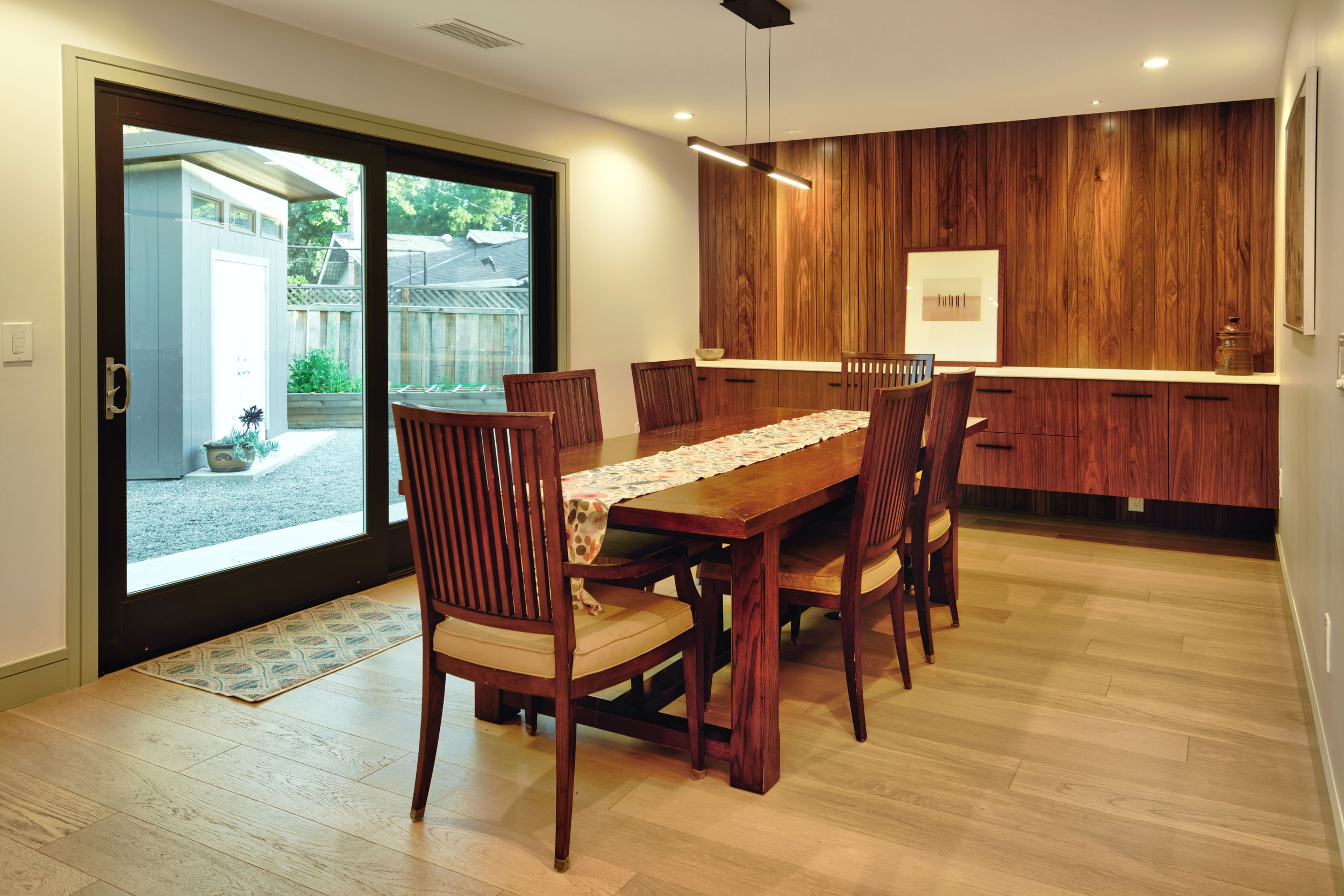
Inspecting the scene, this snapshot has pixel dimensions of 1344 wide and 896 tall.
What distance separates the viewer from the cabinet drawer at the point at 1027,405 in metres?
5.36

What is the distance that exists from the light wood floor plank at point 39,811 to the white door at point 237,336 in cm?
153

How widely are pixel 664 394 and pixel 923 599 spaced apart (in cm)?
153

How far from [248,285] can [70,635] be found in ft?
4.65

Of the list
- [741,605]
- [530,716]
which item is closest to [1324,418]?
[741,605]

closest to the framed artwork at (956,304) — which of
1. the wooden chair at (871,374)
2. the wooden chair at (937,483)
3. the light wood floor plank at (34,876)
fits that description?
the wooden chair at (871,374)

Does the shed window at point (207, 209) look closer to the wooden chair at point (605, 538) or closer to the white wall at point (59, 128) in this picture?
the white wall at point (59, 128)

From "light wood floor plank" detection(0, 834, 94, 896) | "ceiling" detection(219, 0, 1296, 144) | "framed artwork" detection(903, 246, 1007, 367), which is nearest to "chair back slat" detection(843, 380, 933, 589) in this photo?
"ceiling" detection(219, 0, 1296, 144)

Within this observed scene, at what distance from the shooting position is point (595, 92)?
5.04m

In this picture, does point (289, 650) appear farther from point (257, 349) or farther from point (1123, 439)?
point (1123, 439)

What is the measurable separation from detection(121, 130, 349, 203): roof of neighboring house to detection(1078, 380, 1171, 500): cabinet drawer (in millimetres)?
3894

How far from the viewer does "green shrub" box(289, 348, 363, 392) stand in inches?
160

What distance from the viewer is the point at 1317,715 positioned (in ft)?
9.05

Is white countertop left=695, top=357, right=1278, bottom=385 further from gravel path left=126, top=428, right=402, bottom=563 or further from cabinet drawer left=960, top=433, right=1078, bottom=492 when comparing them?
gravel path left=126, top=428, right=402, bottom=563

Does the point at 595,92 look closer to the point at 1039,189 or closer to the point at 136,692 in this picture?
the point at 1039,189
